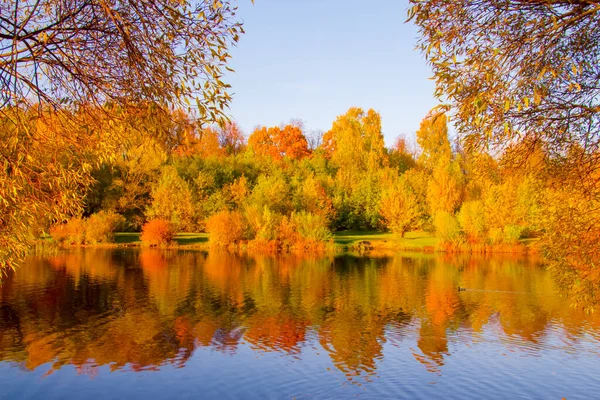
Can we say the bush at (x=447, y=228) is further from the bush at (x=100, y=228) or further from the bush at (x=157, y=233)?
the bush at (x=100, y=228)

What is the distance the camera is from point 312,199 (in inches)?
2124

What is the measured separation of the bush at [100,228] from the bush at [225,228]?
9.54 metres

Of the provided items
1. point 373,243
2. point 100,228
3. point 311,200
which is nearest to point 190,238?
point 100,228

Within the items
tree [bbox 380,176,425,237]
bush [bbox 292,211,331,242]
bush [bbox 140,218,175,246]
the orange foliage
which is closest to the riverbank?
bush [bbox 140,218,175,246]

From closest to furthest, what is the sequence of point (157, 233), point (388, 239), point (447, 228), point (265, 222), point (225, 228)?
1. point (447, 228)
2. point (265, 222)
3. point (225, 228)
4. point (157, 233)
5. point (388, 239)

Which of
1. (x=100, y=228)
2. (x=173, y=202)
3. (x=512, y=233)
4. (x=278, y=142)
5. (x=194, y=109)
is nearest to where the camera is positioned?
(x=194, y=109)

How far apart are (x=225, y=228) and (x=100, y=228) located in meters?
11.6

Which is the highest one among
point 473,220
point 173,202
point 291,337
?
point 173,202

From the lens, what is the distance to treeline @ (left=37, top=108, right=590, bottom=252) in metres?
46.7

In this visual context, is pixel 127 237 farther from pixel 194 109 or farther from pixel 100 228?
pixel 194 109

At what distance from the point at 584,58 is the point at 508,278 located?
73.5 ft

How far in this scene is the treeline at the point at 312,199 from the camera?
46.7m

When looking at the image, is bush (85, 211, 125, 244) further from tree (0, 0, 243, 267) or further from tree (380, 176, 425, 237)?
tree (0, 0, 243, 267)

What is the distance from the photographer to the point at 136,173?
57.7 m
